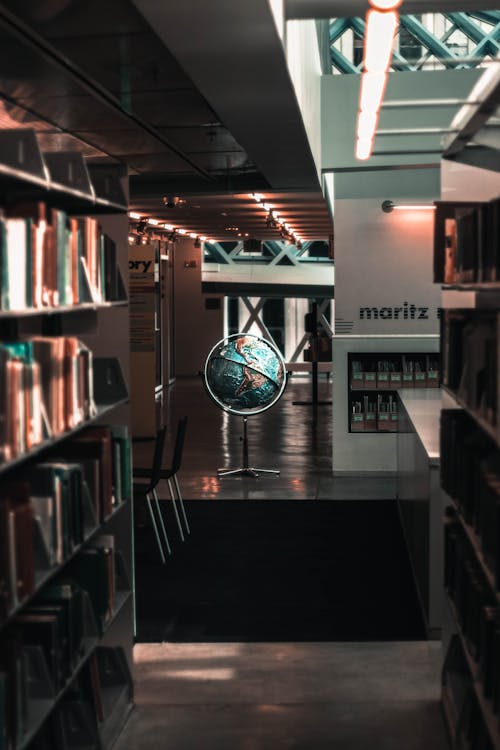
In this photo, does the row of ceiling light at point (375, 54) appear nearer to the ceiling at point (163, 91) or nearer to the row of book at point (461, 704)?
the ceiling at point (163, 91)

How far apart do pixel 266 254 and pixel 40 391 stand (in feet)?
79.0

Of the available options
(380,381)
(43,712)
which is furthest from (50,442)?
(380,381)

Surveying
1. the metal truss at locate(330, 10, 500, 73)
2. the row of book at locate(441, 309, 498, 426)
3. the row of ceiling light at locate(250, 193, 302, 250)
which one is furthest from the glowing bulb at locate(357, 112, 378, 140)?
the metal truss at locate(330, 10, 500, 73)

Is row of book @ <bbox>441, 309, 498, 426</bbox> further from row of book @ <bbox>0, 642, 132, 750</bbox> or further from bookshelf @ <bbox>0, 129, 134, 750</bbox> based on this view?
row of book @ <bbox>0, 642, 132, 750</bbox>

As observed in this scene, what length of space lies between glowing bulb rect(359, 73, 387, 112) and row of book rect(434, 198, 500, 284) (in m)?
0.72

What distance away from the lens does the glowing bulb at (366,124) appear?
5934mm

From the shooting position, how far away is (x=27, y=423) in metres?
3.29

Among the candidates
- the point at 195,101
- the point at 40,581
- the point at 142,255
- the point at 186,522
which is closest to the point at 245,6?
the point at 40,581

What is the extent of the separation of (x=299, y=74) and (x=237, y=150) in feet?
9.44

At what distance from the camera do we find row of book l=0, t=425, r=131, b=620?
3.14 meters

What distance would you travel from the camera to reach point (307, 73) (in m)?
7.77

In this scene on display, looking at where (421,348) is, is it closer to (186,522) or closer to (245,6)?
(186,522)

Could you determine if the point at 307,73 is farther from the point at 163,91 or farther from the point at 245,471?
the point at 245,471

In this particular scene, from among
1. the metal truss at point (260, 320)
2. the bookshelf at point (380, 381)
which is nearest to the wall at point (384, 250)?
the bookshelf at point (380, 381)
